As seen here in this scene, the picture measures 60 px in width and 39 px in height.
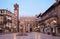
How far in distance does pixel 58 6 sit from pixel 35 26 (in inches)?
2237

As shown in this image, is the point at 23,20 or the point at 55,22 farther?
the point at 23,20

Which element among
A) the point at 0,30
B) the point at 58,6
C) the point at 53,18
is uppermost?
the point at 58,6

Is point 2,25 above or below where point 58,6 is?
below

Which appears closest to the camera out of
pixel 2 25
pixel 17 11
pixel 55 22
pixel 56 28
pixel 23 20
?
pixel 56 28

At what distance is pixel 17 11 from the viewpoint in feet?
370

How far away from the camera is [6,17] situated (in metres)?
78.6

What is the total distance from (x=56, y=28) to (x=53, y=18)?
537 cm

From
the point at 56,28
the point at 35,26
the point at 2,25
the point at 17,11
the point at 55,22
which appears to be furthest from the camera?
the point at 17,11

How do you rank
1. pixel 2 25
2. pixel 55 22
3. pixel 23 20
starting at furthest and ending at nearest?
pixel 2 25
pixel 23 20
pixel 55 22

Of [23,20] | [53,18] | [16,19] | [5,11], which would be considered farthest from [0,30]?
[53,18]

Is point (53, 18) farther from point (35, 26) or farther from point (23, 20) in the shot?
point (35, 26)

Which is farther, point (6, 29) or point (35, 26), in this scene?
point (35, 26)

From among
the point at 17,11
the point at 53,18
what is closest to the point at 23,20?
the point at 53,18

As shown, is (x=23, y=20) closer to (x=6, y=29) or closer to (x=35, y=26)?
(x=6, y=29)
